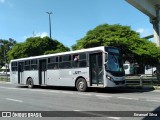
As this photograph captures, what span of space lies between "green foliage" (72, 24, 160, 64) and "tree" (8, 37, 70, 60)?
64.3ft

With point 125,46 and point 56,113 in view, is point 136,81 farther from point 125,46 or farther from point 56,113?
point 56,113

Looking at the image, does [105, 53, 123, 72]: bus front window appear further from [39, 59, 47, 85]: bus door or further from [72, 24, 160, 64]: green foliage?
[39, 59, 47, 85]: bus door

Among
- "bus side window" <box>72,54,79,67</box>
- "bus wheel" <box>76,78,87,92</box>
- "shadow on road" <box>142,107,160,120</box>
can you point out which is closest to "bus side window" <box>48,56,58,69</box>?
"bus side window" <box>72,54,79,67</box>

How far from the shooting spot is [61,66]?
23.6m

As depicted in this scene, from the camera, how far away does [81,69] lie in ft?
70.5

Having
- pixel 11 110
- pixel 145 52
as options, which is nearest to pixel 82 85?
pixel 145 52

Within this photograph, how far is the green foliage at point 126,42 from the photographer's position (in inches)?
1059

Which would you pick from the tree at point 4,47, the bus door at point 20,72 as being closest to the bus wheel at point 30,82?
the bus door at point 20,72

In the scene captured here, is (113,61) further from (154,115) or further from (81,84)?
(154,115)

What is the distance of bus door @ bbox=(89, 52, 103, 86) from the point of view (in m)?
20.1

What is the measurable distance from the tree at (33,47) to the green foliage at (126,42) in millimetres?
19596

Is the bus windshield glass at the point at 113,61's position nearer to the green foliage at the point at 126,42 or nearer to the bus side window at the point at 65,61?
the bus side window at the point at 65,61

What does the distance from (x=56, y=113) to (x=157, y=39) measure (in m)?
20.8

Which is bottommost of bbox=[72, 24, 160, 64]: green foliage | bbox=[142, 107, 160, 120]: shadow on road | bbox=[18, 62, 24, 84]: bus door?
bbox=[142, 107, 160, 120]: shadow on road
